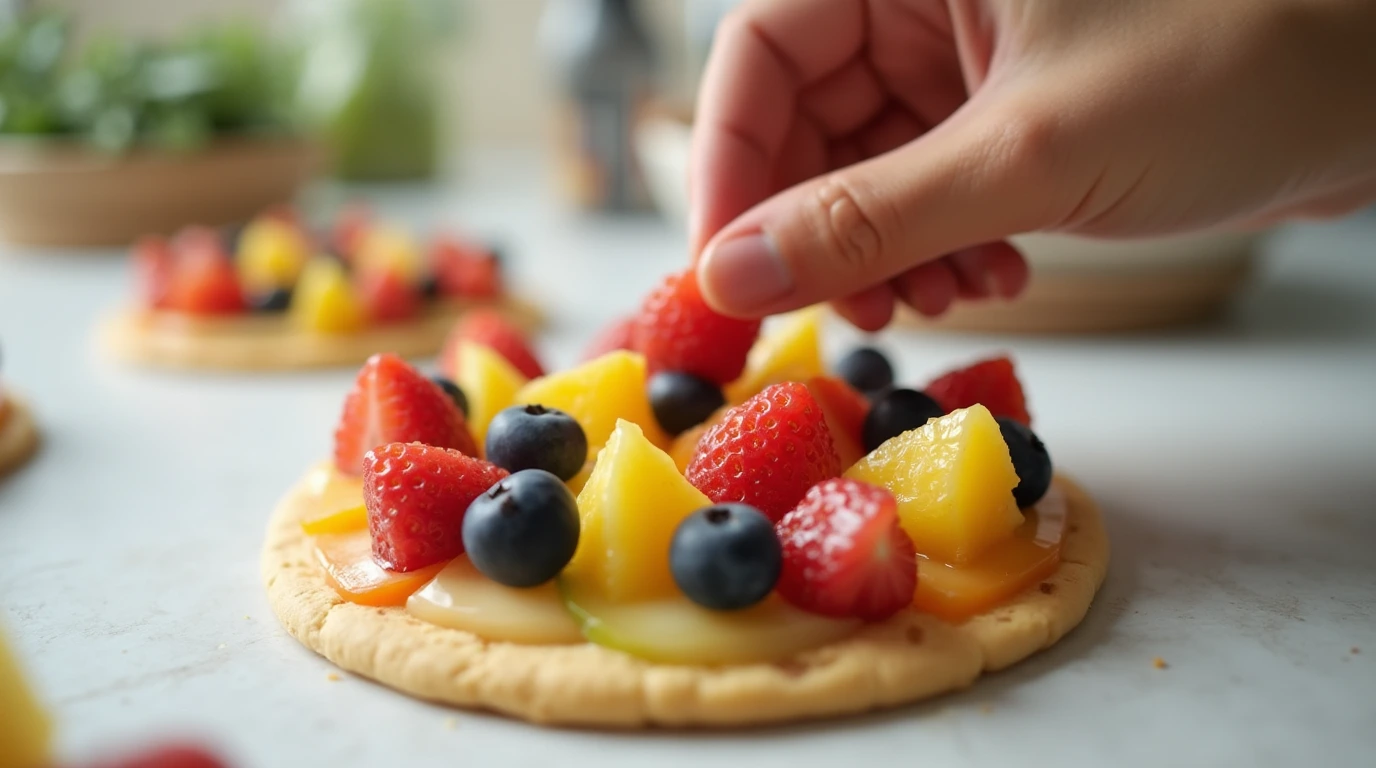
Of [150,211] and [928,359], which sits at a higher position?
[150,211]

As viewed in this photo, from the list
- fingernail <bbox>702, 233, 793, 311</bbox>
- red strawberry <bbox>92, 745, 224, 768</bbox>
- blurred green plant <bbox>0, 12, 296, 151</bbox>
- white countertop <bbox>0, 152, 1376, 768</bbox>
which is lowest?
white countertop <bbox>0, 152, 1376, 768</bbox>

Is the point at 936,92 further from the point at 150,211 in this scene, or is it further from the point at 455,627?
the point at 150,211

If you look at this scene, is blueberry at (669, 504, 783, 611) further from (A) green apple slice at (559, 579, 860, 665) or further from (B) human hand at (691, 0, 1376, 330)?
(B) human hand at (691, 0, 1376, 330)

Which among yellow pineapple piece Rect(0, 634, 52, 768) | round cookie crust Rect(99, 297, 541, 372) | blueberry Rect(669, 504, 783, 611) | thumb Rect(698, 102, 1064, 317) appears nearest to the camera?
yellow pineapple piece Rect(0, 634, 52, 768)

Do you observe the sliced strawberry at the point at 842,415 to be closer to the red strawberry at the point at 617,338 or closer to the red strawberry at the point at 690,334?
the red strawberry at the point at 690,334

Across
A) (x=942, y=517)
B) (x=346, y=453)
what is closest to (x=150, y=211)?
(x=346, y=453)

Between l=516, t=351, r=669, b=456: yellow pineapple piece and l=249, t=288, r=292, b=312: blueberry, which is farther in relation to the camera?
l=249, t=288, r=292, b=312: blueberry

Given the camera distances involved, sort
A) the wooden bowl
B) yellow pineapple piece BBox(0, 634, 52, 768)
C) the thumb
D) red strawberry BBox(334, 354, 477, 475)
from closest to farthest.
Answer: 1. yellow pineapple piece BBox(0, 634, 52, 768)
2. the thumb
3. red strawberry BBox(334, 354, 477, 475)
4. the wooden bowl

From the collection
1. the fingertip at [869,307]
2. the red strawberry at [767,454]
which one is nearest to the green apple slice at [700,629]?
the red strawberry at [767,454]

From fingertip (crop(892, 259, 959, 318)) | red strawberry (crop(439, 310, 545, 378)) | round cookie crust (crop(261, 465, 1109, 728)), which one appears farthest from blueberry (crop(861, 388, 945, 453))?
red strawberry (crop(439, 310, 545, 378))
